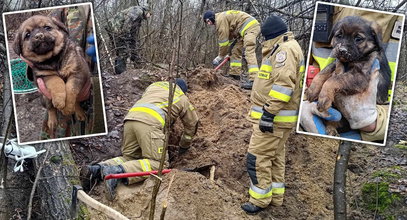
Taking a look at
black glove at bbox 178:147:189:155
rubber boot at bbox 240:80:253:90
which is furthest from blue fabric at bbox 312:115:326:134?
rubber boot at bbox 240:80:253:90

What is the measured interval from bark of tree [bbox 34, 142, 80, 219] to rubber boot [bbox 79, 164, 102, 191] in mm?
76

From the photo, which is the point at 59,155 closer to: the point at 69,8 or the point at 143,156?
the point at 143,156

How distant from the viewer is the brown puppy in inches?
119

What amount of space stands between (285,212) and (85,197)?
88.7 inches

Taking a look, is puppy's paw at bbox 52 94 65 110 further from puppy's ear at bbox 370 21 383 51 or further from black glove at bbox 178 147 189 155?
black glove at bbox 178 147 189 155

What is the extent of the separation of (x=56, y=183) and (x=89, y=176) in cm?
35

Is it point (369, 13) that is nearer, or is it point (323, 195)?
point (369, 13)

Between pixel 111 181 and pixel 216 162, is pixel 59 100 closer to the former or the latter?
pixel 111 181

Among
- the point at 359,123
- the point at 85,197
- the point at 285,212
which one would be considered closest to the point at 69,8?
the point at 85,197

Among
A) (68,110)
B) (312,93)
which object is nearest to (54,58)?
(68,110)

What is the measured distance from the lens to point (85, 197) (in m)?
3.82

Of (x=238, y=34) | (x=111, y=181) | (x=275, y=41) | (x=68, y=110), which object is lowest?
(x=111, y=181)

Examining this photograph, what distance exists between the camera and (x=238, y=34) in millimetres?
8047

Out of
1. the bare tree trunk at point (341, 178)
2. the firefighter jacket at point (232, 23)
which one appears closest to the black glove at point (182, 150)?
the bare tree trunk at point (341, 178)
